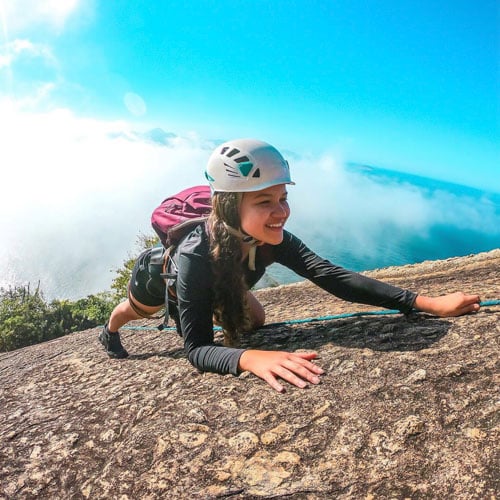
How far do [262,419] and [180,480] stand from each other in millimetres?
801

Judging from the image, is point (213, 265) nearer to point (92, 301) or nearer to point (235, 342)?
point (235, 342)

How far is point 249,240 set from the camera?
4594mm

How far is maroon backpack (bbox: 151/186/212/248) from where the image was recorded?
474 cm

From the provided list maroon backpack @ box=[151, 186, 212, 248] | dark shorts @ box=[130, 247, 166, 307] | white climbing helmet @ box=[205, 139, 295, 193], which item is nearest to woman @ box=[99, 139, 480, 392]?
white climbing helmet @ box=[205, 139, 295, 193]

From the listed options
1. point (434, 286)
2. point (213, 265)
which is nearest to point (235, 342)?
point (213, 265)

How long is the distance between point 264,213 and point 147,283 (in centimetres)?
212

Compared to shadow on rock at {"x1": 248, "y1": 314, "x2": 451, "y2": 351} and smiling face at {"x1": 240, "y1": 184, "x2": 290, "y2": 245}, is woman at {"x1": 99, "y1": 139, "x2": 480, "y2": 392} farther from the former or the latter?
shadow on rock at {"x1": 248, "y1": 314, "x2": 451, "y2": 351}

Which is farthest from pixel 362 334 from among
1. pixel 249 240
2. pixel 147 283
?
pixel 147 283

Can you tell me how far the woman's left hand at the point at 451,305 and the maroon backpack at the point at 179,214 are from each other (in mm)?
2785

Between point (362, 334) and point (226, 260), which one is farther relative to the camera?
point (362, 334)

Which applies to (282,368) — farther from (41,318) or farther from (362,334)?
(41,318)

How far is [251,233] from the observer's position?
4.33 metres

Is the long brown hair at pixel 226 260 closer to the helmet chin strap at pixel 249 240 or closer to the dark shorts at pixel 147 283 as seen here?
the helmet chin strap at pixel 249 240

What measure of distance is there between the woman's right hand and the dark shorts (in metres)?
1.87
